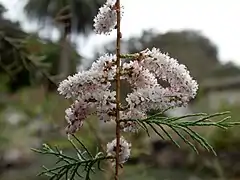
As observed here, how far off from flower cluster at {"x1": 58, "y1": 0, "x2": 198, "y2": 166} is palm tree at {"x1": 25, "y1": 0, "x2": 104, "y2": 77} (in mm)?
768

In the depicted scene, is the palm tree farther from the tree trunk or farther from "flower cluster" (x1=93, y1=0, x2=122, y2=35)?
"flower cluster" (x1=93, y1=0, x2=122, y2=35)

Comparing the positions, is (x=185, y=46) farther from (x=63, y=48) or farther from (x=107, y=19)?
(x=107, y=19)

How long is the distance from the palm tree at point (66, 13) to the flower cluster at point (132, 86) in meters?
0.77

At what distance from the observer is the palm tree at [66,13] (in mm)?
1224

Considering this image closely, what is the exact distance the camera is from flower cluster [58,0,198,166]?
41cm

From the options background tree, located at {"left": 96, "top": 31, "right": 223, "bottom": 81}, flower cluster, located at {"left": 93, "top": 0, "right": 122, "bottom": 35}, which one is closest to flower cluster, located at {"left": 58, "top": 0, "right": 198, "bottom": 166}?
flower cluster, located at {"left": 93, "top": 0, "right": 122, "bottom": 35}

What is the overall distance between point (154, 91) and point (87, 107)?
0.06 metres

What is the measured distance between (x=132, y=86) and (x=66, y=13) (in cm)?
83

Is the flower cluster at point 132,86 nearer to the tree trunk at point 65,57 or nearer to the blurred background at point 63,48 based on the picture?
the blurred background at point 63,48

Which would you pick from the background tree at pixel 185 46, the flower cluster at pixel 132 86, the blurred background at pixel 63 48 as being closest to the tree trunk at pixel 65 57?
the blurred background at pixel 63 48

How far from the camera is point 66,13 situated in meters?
1.24

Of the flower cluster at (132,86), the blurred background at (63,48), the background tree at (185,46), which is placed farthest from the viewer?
the background tree at (185,46)

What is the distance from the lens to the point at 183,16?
5.24ft

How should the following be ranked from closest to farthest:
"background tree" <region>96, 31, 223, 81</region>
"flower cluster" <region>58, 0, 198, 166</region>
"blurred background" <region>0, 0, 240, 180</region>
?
"flower cluster" <region>58, 0, 198, 166</region>
"blurred background" <region>0, 0, 240, 180</region>
"background tree" <region>96, 31, 223, 81</region>
